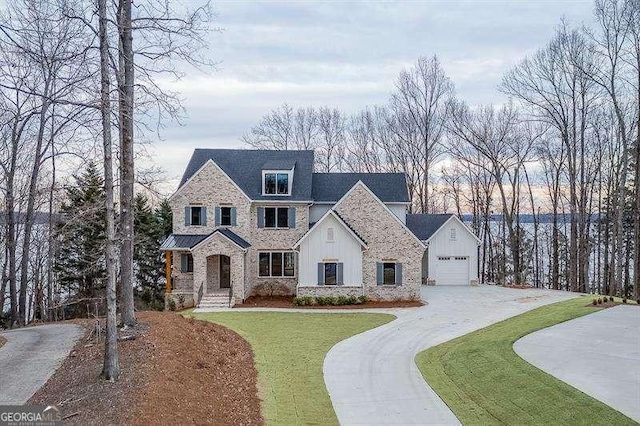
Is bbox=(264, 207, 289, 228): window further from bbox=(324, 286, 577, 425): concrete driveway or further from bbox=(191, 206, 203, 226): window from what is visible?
bbox=(324, 286, 577, 425): concrete driveway

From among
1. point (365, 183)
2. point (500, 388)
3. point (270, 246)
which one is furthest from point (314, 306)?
point (500, 388)

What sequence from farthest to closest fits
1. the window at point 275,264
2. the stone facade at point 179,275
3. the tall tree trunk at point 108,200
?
the window at point 275,264, the stone facade at point 179,275, the tall tree trunk at point 108,200

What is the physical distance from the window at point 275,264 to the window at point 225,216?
2.50 m

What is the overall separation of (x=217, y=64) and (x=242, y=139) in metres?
32.1

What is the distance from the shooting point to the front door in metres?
27.6

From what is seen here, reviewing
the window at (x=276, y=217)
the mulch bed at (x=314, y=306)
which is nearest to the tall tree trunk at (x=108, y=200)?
the mulch bed at (x=314, y=306)

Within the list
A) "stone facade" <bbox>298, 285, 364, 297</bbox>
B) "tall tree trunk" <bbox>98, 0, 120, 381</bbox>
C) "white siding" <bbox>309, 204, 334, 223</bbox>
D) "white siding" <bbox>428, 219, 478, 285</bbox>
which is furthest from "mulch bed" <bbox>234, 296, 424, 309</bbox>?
"tall tree trunk" <bbox>98, 0, 120, 381</bbox>

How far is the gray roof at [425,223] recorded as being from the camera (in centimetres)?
3241

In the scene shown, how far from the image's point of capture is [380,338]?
693 inches

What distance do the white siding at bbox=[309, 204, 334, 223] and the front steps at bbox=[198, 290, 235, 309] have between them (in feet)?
22.9

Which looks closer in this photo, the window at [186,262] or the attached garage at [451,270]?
the window at [186,262]

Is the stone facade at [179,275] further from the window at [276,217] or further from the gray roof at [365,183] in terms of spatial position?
the gray roof at [365,183]

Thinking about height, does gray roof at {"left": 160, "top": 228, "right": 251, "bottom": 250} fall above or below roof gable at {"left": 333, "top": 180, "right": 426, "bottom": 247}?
below

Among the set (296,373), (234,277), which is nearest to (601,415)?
(296,373)
